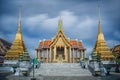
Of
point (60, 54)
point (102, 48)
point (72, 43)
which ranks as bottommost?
point (60, 54)

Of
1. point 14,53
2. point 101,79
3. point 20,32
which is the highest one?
point 20,32

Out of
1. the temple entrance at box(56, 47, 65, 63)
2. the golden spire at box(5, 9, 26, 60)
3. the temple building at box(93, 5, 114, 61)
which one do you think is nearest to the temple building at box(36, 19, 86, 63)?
the temple entrance at box(56, 47, 65, 63)

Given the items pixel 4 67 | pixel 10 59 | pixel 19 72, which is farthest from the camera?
pixel 10 59

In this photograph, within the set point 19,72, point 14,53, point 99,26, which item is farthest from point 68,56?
point 19,72

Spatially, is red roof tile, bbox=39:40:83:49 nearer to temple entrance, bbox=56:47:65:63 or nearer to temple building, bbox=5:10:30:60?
temple entrance, bbox=56:47:65:63

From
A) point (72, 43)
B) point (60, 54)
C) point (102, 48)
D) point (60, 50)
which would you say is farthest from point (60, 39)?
point (102, 48)

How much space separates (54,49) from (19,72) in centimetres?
2823

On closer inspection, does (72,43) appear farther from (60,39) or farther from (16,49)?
(16,49)

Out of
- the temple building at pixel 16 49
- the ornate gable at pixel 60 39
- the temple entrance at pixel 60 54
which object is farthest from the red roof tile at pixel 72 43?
the temple building at pixel 16 49

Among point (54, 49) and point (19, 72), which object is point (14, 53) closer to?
point (54, 49)

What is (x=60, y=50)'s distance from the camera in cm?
5700

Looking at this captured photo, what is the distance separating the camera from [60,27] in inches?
2183

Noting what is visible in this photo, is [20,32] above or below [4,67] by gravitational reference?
above

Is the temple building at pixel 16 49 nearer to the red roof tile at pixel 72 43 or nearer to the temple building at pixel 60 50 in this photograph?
the temple building at pixel 60 50
